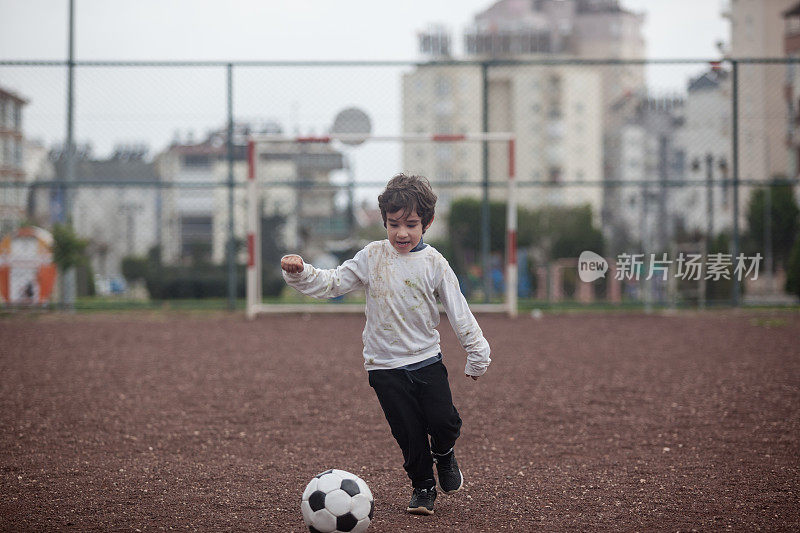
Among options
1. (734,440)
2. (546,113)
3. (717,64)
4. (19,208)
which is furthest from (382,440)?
(546,113)

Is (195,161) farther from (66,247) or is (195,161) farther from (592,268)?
(592,268)

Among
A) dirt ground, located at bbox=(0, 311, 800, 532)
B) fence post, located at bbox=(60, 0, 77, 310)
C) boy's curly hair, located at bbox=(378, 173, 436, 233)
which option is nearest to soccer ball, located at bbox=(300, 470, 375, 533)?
dirt ground, located at bbox=(0, 311, 800, 532)

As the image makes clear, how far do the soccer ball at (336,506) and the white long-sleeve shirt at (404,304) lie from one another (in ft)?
1.69

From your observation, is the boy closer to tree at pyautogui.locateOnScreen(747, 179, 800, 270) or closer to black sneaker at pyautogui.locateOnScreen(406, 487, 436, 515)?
black sneaker at pyautogui.locateOnScreen(406, 487, 436, 515)

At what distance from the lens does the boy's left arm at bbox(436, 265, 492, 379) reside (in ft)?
11.2

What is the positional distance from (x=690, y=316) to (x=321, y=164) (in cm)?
614

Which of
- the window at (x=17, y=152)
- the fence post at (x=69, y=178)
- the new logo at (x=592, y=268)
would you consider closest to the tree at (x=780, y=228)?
the new logo at (x=592, y=268)

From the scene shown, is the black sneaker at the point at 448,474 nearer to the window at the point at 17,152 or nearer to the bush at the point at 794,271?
the bush at the point at 794,271

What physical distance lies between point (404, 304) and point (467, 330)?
0.91 feet

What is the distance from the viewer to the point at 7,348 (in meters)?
8.14

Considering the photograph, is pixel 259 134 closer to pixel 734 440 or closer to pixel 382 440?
pixel 382 440

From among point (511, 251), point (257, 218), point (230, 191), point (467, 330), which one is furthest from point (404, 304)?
point (230, 191)

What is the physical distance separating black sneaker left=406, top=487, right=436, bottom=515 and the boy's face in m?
1.00

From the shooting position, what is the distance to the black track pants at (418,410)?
3.43m
